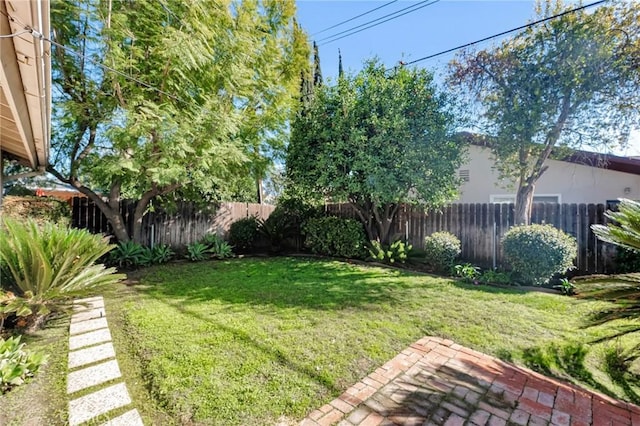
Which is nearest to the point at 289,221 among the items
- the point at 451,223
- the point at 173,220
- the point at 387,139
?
the point at 173,220

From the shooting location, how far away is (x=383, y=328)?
3.60m

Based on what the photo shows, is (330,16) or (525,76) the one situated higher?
(330,16)

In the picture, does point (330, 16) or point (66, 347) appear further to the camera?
point (330, 16)

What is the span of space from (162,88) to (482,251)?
8.45 metres

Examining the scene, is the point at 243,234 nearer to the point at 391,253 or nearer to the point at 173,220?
the point at 173,220

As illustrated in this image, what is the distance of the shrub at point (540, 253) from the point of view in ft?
18.1

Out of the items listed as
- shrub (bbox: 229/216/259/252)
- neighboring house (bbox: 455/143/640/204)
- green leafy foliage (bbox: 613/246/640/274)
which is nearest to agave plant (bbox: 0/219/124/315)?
shrub (bbox: 229/216/259/252)

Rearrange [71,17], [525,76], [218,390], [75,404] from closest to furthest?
[75,404], [218,390], [71,17], [525,76]

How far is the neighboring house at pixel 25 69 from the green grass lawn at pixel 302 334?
2605 millimetres

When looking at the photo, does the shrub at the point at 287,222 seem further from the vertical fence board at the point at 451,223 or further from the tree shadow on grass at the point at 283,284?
the tree shadow on grass at the point at 283,284

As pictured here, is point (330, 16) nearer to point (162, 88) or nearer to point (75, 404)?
point (162, 88)

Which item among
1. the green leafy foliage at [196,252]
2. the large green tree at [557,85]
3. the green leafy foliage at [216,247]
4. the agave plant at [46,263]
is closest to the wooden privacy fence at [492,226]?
the large green tree at [557,85]

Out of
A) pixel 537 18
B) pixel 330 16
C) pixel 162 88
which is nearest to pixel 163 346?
pixel 162 88

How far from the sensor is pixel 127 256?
7.21 meters
